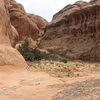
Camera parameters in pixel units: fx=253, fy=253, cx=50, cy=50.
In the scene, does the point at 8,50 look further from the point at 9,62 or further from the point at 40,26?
the point at 40,26

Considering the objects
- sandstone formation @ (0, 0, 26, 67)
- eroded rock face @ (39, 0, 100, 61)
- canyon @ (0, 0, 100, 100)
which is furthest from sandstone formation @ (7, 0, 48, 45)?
sandstone formation @ (0, 0, 26, 67)

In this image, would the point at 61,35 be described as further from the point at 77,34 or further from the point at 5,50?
the point at 5,50

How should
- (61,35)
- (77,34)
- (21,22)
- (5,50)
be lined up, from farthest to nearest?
1. (21,22)
2. (61,35)
3. (77,34)
4. (5,50)

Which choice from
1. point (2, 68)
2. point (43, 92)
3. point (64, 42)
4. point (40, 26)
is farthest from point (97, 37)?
point (43, 92)

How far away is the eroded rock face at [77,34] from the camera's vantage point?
141 ft

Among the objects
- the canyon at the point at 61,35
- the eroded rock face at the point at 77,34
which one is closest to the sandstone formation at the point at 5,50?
the canyon at the point at 61,35

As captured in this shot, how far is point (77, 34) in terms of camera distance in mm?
46031

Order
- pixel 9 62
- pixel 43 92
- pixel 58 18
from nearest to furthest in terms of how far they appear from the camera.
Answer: pixel 43 92, pixel 9 62, pixel 58 18

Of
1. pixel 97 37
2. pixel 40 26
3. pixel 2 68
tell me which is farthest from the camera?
pixel 40 26

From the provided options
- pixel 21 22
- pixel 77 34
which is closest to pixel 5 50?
pixel 77 34

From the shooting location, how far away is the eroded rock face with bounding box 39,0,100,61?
42.9 metres

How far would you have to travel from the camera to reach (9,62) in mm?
17078

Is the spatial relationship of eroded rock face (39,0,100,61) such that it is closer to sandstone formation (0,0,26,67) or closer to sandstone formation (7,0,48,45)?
sandstone formation (7,0,48,45)

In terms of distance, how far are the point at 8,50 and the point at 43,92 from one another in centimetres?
914
